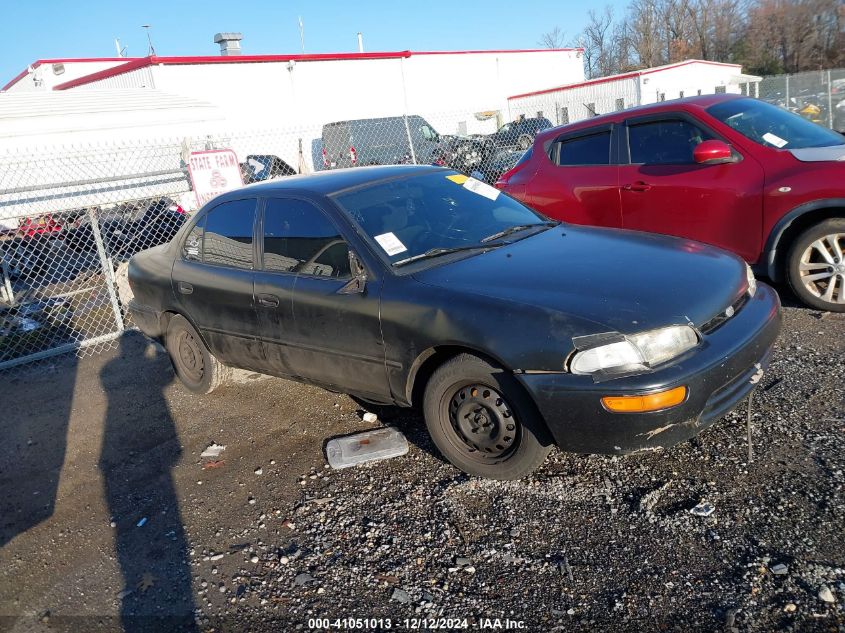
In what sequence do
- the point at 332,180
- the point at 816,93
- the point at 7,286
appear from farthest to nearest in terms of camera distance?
the point at 816,93 < the point at 7,286 < the point at 332,180

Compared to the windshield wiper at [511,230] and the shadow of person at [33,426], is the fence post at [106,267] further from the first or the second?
the windshield wiper at [511,230]

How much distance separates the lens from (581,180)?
6297mm

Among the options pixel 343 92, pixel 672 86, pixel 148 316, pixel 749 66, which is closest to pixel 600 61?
pixel 749 66

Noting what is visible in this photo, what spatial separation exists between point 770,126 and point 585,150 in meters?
1.58

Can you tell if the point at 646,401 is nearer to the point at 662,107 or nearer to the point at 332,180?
the point at 332,180

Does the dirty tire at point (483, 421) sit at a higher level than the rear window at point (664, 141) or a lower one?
lower

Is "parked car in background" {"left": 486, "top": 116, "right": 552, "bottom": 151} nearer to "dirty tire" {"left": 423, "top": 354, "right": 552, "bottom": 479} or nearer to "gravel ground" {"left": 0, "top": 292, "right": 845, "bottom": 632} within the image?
"gravel ground" {"left": 0, "top": 292, "right": 845, "bottom": 632}

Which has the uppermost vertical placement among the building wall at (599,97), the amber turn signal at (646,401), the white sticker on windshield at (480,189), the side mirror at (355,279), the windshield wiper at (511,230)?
the building wall at (599,97)

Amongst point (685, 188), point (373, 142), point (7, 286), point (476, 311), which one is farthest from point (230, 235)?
point (373, 142)

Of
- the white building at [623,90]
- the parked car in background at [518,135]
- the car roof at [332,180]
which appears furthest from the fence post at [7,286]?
the white building at [623,90]

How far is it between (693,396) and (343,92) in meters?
28.4

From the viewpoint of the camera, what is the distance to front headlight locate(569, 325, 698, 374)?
289 cm

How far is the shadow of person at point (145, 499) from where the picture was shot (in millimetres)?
2938

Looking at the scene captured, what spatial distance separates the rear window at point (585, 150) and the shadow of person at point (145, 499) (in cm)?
428
